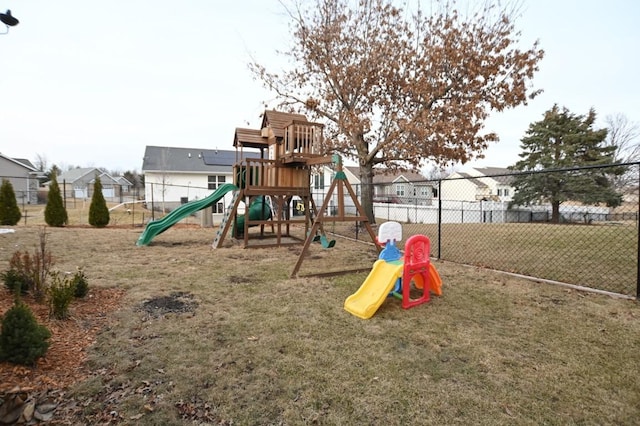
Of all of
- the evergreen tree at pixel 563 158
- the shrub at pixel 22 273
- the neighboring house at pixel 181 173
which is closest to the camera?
the shrub at pixel 22 273

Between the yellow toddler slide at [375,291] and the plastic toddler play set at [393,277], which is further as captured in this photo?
the plastic toddler play set at [393,277]

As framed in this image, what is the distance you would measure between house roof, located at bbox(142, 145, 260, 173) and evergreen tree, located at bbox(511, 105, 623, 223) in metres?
25.0

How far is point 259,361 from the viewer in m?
2.78

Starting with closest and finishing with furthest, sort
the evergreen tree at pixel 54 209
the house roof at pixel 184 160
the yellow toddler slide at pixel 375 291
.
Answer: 1. the yellow toddler slide at pixel 375 291
2. the evergreen tree at pixel 54 209
3. the house roof at pixel 184 160

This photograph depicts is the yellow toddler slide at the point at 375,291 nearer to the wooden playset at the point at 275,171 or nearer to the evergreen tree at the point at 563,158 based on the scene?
the wooden playset at the point at 275,171

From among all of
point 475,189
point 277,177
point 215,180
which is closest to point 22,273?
point 277,177

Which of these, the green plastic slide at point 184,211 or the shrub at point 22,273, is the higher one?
the green plastic slide at point 184,211

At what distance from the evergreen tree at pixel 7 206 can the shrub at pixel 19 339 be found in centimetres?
1359

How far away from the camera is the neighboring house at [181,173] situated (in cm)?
2659

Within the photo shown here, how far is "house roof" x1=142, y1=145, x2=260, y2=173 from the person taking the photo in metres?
27.1

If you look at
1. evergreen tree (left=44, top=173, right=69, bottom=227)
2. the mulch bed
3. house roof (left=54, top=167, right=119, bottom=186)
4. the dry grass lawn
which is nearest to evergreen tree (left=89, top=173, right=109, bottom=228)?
evergreen tree (left=44, top=173, right=69, bottom=227)

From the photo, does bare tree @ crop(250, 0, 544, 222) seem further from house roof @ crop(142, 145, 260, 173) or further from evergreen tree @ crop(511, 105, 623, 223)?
house roof @ crop(142, 145, 260, 173)

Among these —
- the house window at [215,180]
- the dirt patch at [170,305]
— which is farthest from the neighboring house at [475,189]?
the dirt patch at [170,305]

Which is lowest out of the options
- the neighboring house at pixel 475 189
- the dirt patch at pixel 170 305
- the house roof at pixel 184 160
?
the dirt patch at pixel 170 305
